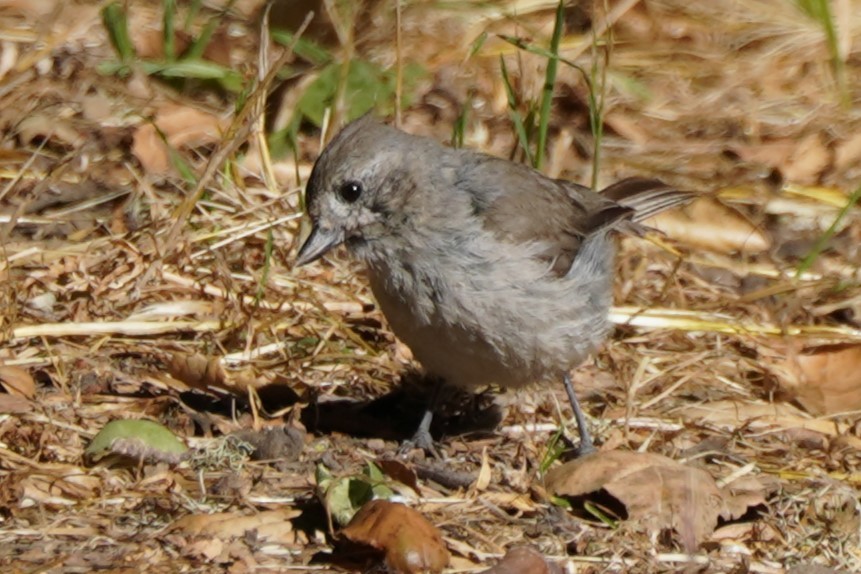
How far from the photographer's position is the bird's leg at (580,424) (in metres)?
4.46

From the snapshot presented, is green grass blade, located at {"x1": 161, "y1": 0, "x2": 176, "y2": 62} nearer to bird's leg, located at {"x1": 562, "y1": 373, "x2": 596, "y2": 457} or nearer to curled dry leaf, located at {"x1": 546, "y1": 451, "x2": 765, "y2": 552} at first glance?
bird's leg, located at {"x1": 562, "y1": 373, "x2": 596, "y2": 457}

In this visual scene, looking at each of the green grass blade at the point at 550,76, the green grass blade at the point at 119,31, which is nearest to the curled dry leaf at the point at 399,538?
the green grass blade at the point at 550,76

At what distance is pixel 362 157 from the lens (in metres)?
4.39

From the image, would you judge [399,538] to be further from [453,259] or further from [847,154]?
[847,154]

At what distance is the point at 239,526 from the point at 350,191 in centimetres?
108

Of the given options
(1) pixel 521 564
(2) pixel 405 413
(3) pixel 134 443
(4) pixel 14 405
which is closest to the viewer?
(1) pixel 521 564

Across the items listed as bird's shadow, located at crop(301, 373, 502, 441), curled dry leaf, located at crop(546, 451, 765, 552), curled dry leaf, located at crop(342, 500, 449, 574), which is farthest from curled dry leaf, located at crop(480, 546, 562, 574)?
bird's shadow, located at crop(301, 373, 502, 441)

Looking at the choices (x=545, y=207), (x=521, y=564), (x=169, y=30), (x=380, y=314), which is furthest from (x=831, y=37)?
(x=521, y=564)

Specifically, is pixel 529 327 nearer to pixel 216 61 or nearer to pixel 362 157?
pixel 362 157

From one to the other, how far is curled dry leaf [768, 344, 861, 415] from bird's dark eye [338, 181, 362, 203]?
1578 millimetres

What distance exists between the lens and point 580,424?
4559 mm

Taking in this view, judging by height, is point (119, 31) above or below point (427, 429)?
above

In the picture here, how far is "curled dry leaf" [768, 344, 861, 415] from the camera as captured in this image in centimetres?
488

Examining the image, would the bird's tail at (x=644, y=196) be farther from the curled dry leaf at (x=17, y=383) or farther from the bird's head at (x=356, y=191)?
the curled dry leaf at (x=17, y=383)
